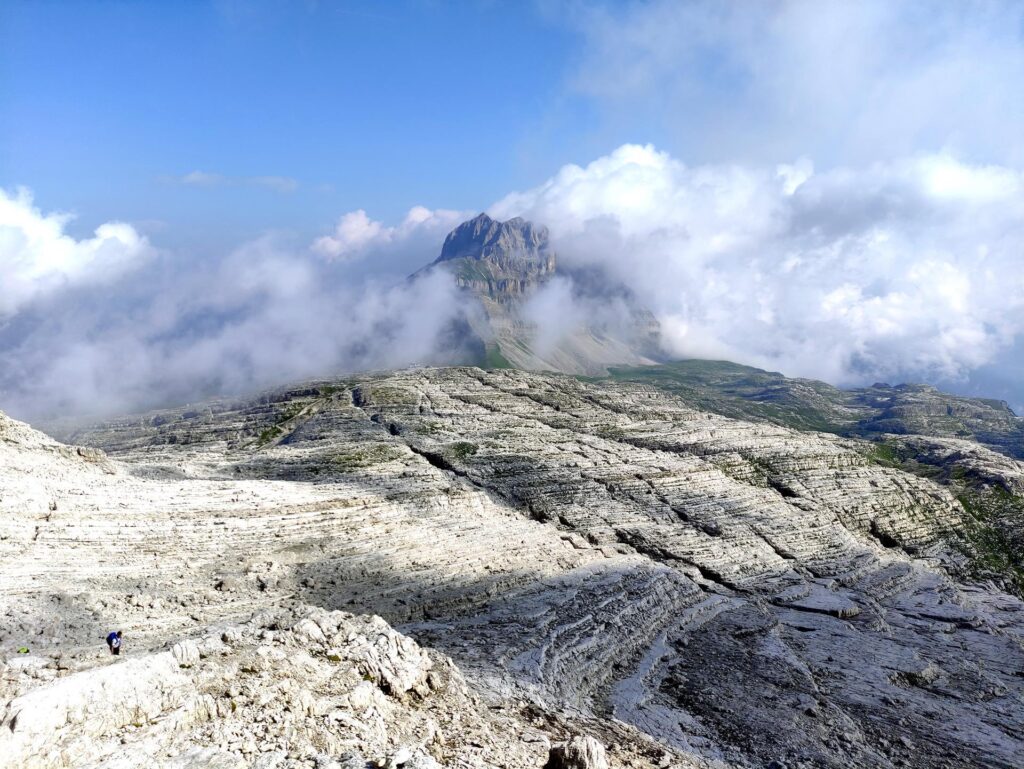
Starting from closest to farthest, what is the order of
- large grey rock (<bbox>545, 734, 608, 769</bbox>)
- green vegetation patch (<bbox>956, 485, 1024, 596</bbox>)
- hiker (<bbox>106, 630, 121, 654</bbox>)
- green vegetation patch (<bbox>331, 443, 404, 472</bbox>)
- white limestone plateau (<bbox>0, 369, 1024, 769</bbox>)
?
white limestone plateau (<bbox>0, 369, 1024, 769</bbox>) < large grey rock (<bbox>545, 734, 608, 769</bbox>) < hiker (<bbox>106, 630, 121, 654</bbox>) < green vegetation patch (<bbox>331, 443, 404, 472</bbox>) < green vegetation patch (<bbox>956, 485, 1024, 596</bbox>)

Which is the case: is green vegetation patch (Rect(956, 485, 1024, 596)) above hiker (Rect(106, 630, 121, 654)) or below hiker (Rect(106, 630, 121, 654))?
below

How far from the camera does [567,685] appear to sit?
43094 millimetres

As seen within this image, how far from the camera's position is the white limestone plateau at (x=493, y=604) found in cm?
2488

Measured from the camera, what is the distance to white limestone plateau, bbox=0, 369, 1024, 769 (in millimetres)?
24875

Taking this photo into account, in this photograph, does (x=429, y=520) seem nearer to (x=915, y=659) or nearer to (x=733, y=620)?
(x=733, y=620)

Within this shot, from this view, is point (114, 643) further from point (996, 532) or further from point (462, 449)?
point (996, 532)

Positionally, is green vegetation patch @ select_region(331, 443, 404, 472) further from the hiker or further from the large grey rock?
the large grey rock

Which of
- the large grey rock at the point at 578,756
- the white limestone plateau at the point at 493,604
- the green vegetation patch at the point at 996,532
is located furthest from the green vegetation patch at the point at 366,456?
the green vegetation patch at the point at 996,532

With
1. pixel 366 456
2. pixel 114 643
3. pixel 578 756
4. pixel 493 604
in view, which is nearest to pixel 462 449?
pixel 366 456

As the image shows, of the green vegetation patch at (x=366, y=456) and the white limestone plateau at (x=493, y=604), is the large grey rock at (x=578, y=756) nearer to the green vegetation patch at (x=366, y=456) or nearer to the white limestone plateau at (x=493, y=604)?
the white limestone plateau at (x=493, y=604)

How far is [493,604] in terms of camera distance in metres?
57.2

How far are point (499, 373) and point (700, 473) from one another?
79.8m

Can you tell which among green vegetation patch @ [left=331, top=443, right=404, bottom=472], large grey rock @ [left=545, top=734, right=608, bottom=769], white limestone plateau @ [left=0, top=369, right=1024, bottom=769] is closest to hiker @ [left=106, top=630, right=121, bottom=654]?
white limestone plateau @ [left=0, top=369, right=1024, bottom=769]

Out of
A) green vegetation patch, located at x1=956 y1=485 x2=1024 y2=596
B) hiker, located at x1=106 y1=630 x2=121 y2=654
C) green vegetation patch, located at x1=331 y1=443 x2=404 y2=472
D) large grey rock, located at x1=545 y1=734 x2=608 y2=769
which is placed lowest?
green vegetation patch, located at x1=956 y1=485 x2=1024 y2=596
